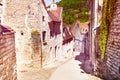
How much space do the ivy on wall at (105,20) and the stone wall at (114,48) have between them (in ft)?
1.67

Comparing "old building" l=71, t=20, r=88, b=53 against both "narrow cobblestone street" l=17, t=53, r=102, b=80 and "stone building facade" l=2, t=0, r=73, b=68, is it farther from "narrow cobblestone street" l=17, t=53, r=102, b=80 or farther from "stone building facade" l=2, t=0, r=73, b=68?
"narrow cobblestone street" l=17, t=53, r=102, b=80

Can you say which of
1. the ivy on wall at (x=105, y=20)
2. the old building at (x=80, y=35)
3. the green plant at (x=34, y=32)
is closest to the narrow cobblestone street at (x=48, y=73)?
the green plant at (x=34, y=32)

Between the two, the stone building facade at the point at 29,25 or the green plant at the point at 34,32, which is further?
the green plant at the point at 34,32

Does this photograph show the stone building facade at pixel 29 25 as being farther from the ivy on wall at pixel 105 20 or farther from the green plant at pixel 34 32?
the ivy on wall at pixel 105 20

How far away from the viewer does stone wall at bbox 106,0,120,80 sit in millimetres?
13683

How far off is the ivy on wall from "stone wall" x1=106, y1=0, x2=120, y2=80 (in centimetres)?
51

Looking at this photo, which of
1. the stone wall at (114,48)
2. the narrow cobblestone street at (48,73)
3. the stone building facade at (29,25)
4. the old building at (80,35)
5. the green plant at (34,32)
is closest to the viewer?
the stone wall at (114,48)

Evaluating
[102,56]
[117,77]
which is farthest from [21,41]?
[117,77]

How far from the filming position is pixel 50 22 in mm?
27906

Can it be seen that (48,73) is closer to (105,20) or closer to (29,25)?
(29,25)

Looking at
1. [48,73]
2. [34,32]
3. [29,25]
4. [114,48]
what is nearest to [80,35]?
[34,32]

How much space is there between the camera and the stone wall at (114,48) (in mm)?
13683

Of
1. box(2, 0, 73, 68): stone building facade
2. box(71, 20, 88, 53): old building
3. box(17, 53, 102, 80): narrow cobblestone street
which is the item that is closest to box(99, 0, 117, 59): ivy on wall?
box(17, 53, 102, 80): narrow cobblestone street

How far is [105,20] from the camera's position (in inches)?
621
